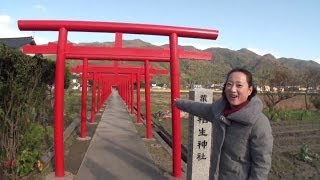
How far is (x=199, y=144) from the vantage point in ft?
18.3

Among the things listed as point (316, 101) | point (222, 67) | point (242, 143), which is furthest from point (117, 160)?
point (222, 67)

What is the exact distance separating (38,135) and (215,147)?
505 centimetres

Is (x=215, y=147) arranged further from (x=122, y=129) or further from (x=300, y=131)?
(x=300, y=131)

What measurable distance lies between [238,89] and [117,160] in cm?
590

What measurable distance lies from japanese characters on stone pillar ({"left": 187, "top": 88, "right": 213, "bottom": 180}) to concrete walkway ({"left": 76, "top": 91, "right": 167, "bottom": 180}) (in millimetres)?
1522

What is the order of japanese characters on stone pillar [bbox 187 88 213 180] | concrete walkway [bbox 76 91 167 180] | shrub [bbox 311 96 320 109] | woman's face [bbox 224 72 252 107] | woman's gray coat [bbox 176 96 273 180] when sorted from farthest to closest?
shrub [bbox 311 96 320 109] < concrete walkway [bbox 76 91 167 180] < japanese characters on stone pillar [bbox 187 88 213 180] < woman's face [bbox 224 72 252 107] < woman's gray coat [bbox 176 96 273 180]

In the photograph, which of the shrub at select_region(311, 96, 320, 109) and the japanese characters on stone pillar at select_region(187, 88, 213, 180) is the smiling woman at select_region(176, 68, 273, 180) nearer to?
the japanese characters on stone pillar at select_region(187, 88, 213, 180)

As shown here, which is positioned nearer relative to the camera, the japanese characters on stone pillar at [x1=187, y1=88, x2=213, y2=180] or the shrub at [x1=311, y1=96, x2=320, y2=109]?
the japanese characters on stone pillar at [x1=187, y1=88, x2=213, y2=180]

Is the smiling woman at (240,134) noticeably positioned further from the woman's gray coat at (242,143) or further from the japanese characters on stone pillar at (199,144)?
the japanese characters on stone pillar at (199,144)

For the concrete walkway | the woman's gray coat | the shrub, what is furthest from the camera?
the shrub

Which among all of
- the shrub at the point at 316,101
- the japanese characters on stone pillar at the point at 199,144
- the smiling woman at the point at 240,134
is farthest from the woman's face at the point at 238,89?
the shrub at the point at 316,101

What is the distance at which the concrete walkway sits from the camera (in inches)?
279

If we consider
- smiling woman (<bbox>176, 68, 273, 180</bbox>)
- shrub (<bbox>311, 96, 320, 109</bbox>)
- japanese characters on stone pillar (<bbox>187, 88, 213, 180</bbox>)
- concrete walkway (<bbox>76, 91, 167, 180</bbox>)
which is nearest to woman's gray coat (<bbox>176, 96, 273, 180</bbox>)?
smiling woman (<bbox>176, 68, 273, 180</bbox>)

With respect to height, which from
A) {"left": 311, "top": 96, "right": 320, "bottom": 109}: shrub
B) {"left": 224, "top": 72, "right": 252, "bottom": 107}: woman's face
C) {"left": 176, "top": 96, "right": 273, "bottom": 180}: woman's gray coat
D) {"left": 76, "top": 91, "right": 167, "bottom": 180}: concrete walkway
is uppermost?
{"left": 224, "top": 72, "right": 252, "bottom": 107}: woman's face
